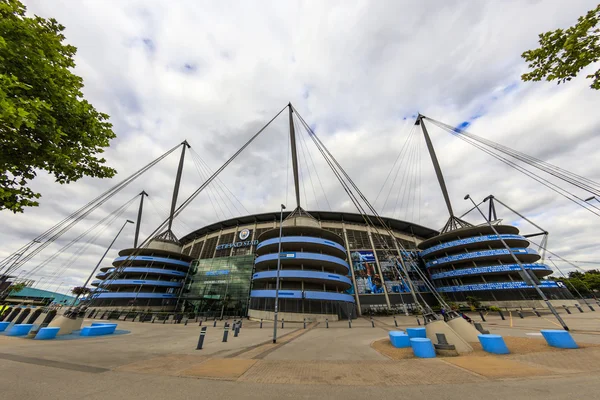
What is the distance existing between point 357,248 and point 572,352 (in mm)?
41418

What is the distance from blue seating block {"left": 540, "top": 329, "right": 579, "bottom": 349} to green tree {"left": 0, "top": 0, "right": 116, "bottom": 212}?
19019 mm

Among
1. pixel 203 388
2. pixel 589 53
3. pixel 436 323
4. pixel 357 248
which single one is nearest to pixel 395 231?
pixel 357 248

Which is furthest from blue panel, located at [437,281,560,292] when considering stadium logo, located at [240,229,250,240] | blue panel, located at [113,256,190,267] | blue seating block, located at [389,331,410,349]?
blue panel, located at [113,256,190,267]

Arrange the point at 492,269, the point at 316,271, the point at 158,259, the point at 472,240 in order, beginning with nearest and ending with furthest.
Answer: the point at 316,271, the point at 492,269, the point at 472,240, the point at 158,259

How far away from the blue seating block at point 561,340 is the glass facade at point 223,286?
4031 cm

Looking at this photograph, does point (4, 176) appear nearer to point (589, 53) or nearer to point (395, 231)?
point (589, 53)

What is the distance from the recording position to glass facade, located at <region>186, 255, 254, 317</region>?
137ft

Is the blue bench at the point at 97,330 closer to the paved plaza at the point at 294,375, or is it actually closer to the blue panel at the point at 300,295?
the paved plaza at the point at 294,375

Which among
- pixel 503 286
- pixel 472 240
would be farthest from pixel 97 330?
pixel 472 240

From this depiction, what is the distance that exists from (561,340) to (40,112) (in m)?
19.9

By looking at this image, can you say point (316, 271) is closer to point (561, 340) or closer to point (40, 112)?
point (561, 340)

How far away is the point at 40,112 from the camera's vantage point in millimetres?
5844

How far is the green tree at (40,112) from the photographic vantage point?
18.5 ft

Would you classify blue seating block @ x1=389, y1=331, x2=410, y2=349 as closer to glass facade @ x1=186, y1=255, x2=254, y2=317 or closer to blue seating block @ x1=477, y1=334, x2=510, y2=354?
blue seating block @ x1=477, y1=334, x2=510, y2=354
